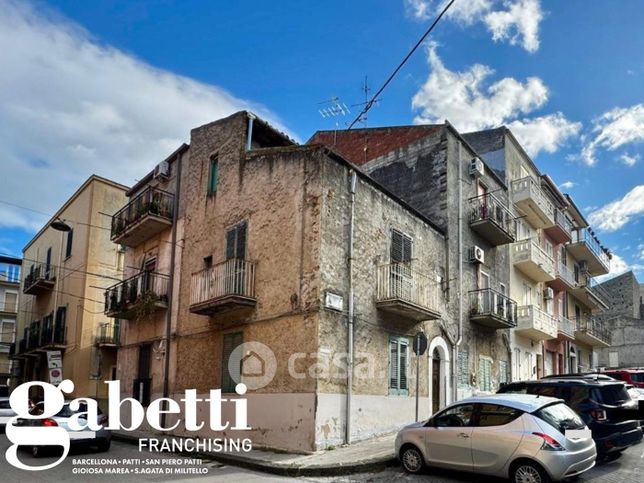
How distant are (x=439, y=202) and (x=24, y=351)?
1060 inches

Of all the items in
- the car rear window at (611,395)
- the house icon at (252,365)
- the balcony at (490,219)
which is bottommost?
the car rear window at (611,395)

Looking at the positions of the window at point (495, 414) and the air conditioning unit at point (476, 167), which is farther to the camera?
the air conditioning unit at point (476, 167)

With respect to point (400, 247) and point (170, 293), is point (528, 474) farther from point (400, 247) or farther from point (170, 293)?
point (170, 293)

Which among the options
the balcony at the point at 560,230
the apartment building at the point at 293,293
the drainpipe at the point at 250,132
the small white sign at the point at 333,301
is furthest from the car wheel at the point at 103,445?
the balcony at the point at 560,230

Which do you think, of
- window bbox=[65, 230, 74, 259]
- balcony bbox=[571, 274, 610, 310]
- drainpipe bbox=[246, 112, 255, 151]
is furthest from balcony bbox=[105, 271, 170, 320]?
balcony bbox=[571, 274, 610, 310]

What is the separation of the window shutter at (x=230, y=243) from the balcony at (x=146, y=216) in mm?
3792

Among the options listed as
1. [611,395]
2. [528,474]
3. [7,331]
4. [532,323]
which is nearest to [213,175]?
[611,395]

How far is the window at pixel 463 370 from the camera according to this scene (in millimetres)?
17406

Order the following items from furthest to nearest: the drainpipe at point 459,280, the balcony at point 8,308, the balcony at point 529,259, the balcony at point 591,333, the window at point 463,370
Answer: the balcony at point 8,308 → the balcony at point 591,333 → the balcony at point 529,259 → the window at point 463,370 → the drainpipe at point 459,280

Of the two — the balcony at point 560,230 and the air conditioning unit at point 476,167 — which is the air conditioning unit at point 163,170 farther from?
the balcony at point 560,230

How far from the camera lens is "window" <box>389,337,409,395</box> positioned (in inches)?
563

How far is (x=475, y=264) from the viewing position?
63.8ft

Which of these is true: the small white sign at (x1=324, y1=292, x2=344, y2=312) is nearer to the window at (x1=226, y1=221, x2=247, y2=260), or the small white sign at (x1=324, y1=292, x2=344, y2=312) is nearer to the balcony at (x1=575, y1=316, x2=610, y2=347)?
the window at (x1=226, y1=221, x2=247, y2=260)

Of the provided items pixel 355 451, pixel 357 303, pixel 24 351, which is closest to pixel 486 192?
pixel 357 303
